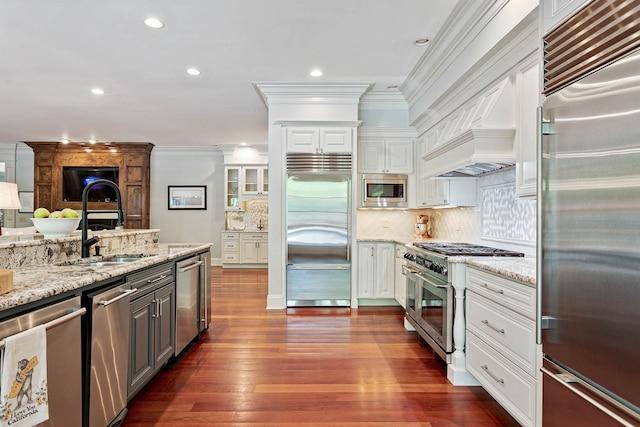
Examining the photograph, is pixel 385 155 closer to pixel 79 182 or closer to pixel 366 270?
pixel 366 270

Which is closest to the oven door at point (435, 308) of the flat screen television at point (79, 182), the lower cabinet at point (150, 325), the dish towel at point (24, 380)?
the lower cabinet at point (150, 325)

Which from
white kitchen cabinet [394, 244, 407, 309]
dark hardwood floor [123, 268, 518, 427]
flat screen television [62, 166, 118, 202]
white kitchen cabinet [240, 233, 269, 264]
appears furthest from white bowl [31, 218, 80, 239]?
flat screen television [62, 166, 118, 202]

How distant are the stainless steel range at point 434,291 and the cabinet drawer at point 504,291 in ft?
0.76

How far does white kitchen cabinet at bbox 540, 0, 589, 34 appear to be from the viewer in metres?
1.38

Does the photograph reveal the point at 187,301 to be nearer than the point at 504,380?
No

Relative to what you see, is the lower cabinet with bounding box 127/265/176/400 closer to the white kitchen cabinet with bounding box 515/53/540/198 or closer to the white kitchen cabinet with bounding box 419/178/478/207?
the white kitchen cabinet with bounding box 515/53/540/198

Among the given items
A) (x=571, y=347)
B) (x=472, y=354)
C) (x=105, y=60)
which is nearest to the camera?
(x=571, y=347)

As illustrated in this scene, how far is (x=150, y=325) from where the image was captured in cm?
243

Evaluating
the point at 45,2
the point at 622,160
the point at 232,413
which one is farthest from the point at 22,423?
the point at 45,2

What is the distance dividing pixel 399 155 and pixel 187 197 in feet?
18.6

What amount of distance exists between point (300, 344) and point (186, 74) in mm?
3262

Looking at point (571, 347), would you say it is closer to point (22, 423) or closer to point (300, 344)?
point (22, 423)

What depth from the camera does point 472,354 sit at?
251 centimetres

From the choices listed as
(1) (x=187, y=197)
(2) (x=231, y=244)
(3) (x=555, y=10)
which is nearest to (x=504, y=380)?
(3) (x=555, y=10)
